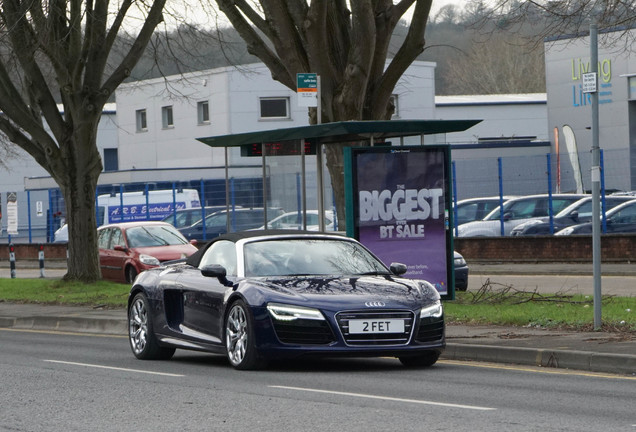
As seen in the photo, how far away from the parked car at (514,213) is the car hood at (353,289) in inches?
753

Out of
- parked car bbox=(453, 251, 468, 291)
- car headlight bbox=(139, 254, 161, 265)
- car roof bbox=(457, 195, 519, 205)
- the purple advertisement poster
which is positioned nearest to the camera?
the purple advertisement poster

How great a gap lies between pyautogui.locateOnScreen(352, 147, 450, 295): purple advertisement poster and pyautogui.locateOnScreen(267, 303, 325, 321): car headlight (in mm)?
5903

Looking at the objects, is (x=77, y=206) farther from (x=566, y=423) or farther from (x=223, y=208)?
(x=566, y=423)

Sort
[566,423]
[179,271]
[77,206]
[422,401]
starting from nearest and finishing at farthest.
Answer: [566,423], [422,401], [179,271], [77,206]

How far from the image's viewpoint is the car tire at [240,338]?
11.7m

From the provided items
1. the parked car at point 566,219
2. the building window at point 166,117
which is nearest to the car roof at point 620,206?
the parked car at point 566,219

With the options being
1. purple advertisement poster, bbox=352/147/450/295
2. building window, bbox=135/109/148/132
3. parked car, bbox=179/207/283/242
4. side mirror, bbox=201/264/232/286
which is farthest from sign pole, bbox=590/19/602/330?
building window, bbox=135/109/148/132

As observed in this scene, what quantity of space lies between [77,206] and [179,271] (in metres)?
12.8

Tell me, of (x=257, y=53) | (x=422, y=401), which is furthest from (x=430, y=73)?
(x=422, y=401)

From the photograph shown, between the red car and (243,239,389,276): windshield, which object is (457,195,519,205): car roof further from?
(243,239,389,276): windshield

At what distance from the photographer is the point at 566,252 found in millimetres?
29484

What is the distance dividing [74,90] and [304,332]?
15236mm

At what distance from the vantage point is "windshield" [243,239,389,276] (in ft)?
41.5

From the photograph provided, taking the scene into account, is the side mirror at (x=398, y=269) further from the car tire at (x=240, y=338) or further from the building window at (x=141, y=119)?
the building window at (x=141, y=119)
